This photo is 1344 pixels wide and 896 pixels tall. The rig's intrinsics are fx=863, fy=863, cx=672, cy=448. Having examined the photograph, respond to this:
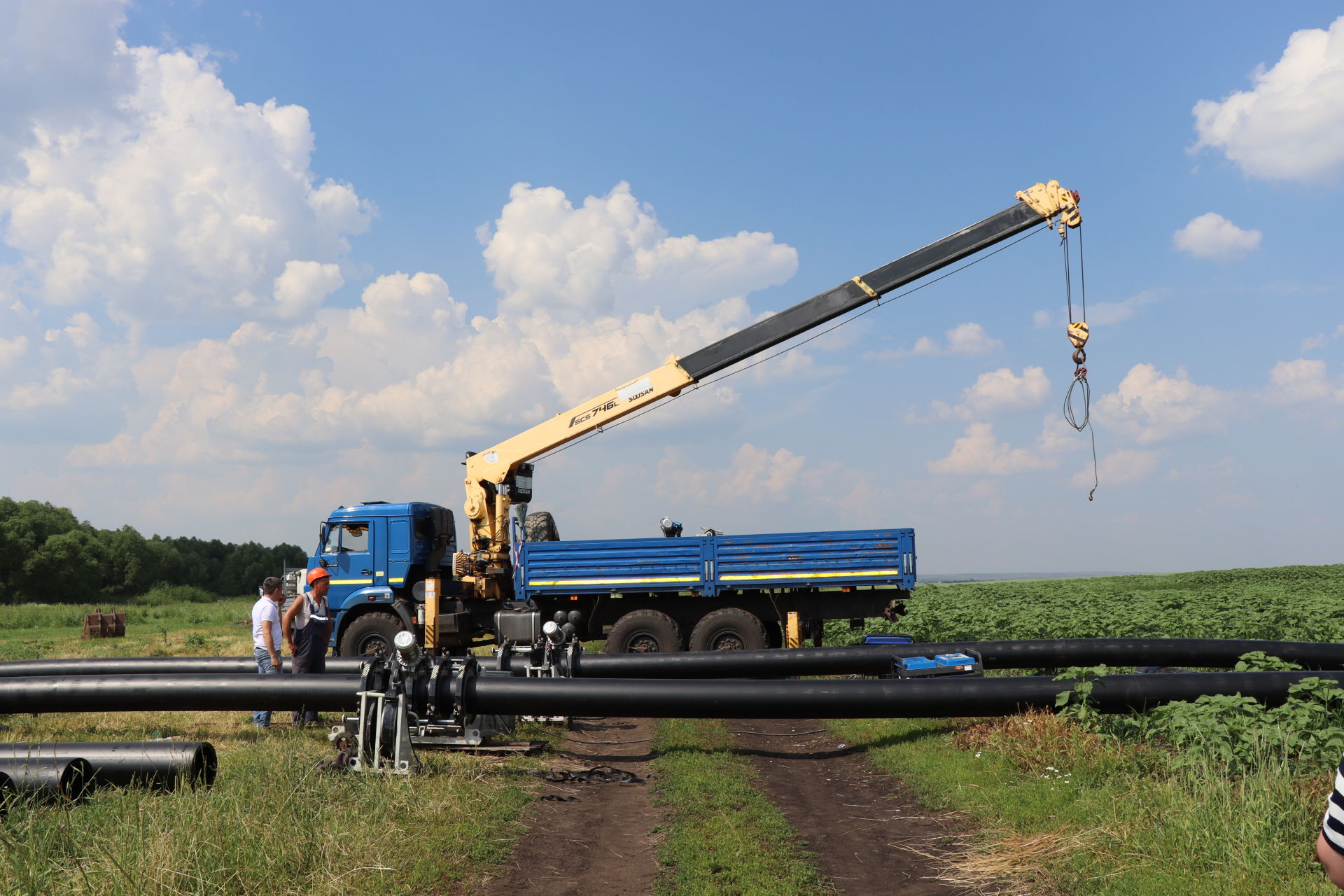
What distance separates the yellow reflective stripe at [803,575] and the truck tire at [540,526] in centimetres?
417

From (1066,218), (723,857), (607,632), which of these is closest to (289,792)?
(723,857)

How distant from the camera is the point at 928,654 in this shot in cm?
1061

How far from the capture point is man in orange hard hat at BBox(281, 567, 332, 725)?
9930 millimetres

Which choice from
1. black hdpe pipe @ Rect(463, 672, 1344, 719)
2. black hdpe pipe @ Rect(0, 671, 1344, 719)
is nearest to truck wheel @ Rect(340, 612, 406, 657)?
black hdpe pipe @ Rect(0, 671, 1344, 719)

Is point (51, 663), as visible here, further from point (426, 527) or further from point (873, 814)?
point (873, 814)

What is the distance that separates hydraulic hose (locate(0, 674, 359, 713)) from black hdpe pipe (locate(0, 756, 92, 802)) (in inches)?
77.5

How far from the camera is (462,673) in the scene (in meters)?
8.34

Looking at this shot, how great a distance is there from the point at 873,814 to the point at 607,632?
922 cm

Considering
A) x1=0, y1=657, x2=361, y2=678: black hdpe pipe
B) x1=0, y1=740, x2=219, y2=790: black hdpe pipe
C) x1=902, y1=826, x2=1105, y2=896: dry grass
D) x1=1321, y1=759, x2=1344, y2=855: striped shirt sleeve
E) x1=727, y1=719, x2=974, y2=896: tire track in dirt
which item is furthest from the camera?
x1=0, y1=657, x2=361, y2=678: black hdpe pipe

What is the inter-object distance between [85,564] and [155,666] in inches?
2434

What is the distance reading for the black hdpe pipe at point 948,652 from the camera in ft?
34.8

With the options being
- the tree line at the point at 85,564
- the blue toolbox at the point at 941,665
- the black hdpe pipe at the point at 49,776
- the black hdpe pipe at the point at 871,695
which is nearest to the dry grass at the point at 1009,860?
the black hdpe pipe at the point at 871,695

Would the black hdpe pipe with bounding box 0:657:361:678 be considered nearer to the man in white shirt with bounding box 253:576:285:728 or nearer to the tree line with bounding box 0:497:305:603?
the man in white shirt with bounding box 253:576:285:728

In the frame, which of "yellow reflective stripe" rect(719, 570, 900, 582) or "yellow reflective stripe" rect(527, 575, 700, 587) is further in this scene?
"yellow reflective stripe" rect(527, 575, 700, 587)
